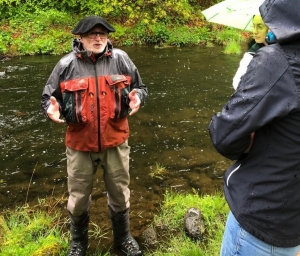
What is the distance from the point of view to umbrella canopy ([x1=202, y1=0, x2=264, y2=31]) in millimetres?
2947

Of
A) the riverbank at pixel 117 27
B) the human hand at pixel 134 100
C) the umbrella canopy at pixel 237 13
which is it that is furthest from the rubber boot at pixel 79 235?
the riverbank at pixel 117 27


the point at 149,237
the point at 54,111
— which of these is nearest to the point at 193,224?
the point at 149,237

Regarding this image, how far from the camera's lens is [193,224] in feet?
12.6

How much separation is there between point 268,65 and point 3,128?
6.44 m

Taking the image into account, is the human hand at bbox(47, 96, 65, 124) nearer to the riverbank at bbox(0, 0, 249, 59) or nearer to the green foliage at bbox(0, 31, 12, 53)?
the riverbank at bbox(0, 0, 249, 59)

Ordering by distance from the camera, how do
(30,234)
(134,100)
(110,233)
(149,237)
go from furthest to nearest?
1. (110,233)
2. (149,237)
3. (30,234)
4. (134,100)

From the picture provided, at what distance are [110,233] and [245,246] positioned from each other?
2599 mm

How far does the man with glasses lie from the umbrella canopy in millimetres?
954

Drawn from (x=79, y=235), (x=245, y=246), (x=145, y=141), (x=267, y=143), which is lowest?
(x=145, y=141)

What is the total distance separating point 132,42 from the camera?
49.8ft

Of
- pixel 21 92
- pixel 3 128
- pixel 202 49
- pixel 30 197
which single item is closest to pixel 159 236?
pixel 30 197

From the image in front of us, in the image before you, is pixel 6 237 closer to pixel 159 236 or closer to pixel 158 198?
pixel 159 236

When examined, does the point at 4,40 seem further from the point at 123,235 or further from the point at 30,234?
the point at 123,235

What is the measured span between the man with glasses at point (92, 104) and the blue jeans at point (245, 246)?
161cm
